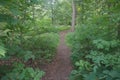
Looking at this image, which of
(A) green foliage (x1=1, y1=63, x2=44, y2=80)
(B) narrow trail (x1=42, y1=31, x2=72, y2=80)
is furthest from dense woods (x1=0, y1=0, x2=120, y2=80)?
(B) narrow trail (x1=42, y1=31, x2=72, y2=80)

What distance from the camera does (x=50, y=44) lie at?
8250 mm

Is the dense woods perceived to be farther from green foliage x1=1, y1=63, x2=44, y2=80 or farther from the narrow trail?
the narrow trail

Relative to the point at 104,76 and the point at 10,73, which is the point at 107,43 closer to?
the point at 104,76

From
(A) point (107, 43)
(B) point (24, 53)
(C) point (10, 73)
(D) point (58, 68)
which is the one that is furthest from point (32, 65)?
(A) point (107, 43)

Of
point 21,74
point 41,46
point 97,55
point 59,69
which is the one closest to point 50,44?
point 41,46

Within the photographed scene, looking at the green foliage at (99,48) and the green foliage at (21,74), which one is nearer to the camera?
the green foliage at (21,74)

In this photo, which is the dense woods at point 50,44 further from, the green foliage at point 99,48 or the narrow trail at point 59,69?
the narrow trail at point 59,69

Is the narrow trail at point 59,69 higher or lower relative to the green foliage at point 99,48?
lower

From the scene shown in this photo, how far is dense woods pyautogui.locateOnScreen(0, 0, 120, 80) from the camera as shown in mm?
4734

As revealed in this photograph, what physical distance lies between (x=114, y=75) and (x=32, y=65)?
3120mm

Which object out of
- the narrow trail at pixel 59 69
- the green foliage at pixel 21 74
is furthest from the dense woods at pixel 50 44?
the narrow trail at pixel 59 69

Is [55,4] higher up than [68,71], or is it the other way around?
[55,4]

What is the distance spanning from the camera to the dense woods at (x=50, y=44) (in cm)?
473

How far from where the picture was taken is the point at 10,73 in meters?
4.70
